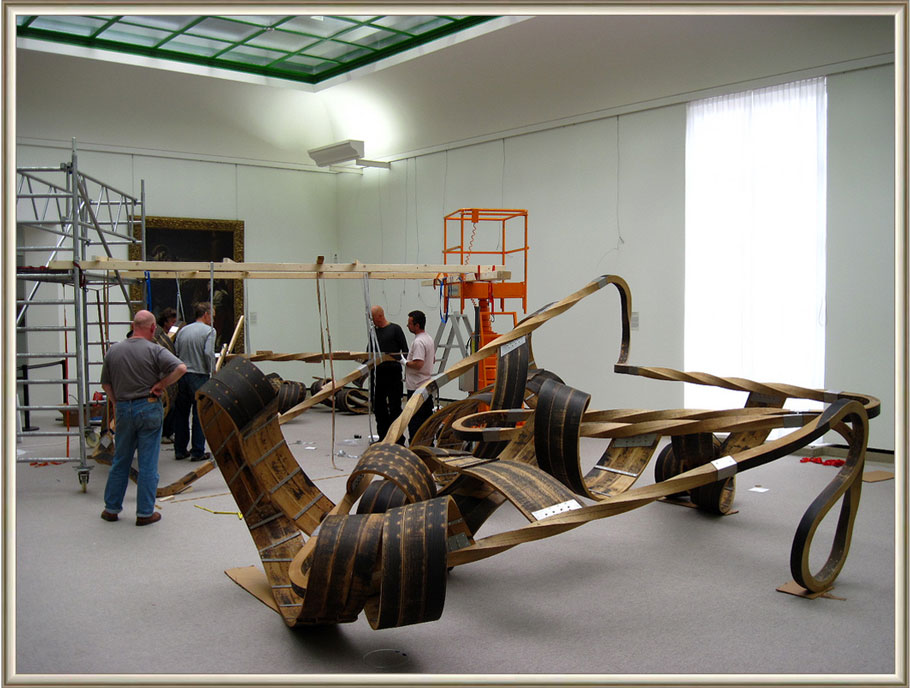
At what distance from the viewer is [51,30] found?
994 cm

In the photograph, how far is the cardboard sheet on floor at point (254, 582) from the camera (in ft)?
12.2

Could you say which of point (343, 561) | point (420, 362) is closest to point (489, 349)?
point (343, 561)

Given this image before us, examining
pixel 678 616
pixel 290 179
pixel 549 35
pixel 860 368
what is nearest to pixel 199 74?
pixel 290 179

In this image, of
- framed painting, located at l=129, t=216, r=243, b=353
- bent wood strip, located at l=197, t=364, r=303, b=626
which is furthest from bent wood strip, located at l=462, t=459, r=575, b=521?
framed painting, located at l=129, t=216, r=243, b=353

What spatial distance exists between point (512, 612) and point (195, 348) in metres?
4.89

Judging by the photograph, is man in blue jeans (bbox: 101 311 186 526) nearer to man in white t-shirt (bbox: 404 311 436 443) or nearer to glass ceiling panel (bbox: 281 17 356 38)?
man in white t-shirt (bbox: 404 311 436 443)

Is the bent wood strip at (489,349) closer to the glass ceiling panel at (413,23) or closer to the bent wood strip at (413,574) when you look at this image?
the bent wood strip at (413,574)

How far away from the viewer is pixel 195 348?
7.39m

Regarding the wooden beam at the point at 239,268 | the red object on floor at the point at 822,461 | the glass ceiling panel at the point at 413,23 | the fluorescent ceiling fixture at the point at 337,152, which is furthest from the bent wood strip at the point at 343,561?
the fluorescent ceiling fixture at the point at 337,152

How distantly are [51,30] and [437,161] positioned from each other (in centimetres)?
579

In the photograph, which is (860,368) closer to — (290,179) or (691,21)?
(691,21)

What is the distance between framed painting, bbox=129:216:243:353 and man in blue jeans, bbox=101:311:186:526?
704 centimetres

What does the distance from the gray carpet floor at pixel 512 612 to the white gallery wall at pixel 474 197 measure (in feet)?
10.6

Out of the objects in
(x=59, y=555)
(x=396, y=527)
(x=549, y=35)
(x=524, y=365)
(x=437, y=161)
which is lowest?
(x=59, y=555)
